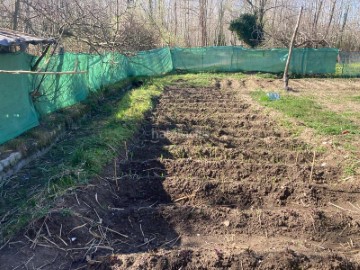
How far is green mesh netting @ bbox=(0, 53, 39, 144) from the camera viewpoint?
6.52 m

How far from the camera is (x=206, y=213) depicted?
4660mm

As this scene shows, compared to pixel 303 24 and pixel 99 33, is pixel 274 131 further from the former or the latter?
pixel 303 24

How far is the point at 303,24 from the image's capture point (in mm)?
28266

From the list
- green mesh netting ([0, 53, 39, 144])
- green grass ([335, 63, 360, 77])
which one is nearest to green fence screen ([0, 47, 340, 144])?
green mesh netting ([0, 53, 39, 144])

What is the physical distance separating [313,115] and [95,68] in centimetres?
630

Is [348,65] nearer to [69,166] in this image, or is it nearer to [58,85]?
[58,85]

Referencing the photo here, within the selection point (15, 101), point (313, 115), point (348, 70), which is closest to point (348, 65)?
point (348, 70)

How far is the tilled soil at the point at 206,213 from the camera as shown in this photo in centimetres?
367

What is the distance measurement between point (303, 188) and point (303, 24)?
83.7ft

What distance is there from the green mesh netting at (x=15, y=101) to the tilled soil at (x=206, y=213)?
6.46 ft

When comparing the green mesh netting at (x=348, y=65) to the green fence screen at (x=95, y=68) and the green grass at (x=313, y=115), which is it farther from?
the green grass at (x=313, y=115)

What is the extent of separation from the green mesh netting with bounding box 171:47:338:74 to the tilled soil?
1401 centimetres

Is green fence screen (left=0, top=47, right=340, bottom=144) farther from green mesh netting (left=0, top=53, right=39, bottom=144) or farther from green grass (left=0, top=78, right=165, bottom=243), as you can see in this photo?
green grass (left=0, top=78, right=165, bottom=243)

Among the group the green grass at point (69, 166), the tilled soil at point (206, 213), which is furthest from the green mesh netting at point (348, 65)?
the tilled soil at point (206, 213)
